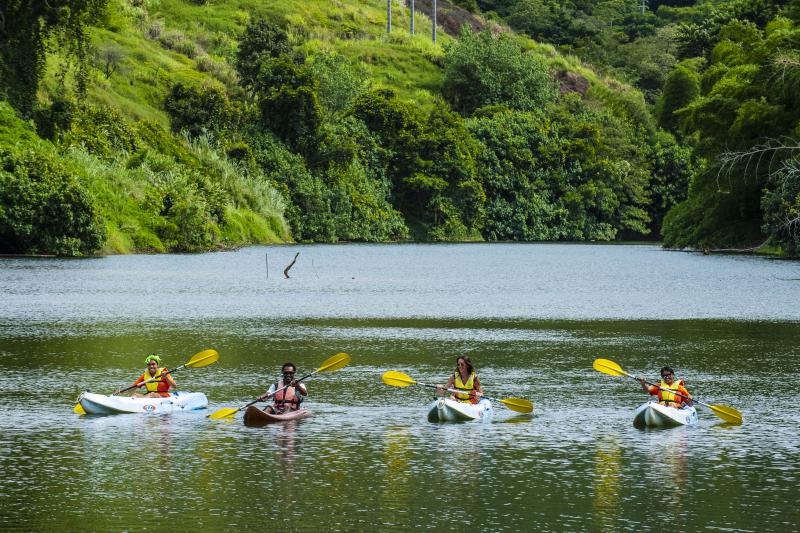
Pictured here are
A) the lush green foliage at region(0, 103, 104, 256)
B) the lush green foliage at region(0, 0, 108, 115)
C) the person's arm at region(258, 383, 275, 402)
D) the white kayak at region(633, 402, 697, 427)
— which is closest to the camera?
the white kayak at region(633, 402, 697, 427)

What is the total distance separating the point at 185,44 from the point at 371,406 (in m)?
122

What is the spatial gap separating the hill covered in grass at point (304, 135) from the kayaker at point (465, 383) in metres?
58.7

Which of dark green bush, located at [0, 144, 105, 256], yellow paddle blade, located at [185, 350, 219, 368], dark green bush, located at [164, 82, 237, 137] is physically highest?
dark green bush, located at [164, 82, 237, 137]

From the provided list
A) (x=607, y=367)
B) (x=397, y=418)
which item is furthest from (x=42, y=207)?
(x=397, y=418)


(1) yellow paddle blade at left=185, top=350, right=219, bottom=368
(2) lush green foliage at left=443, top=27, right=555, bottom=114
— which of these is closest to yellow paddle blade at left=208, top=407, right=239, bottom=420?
(1) yellow paddle blade at left=185, top=350, right=219, bottom=368

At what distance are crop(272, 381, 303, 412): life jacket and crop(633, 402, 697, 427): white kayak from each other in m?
6.68

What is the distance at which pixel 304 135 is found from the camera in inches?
5074

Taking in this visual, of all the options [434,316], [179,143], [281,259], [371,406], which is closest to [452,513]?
[371,406]

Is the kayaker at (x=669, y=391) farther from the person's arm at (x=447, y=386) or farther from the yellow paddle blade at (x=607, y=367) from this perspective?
the person's arm at (x=447, y=386)

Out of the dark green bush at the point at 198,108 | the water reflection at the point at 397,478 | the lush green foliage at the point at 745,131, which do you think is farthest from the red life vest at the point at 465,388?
the dark green bush at the point at 198,108

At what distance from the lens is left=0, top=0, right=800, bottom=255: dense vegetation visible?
91438 mm

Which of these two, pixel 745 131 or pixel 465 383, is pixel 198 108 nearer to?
pixel 745 131

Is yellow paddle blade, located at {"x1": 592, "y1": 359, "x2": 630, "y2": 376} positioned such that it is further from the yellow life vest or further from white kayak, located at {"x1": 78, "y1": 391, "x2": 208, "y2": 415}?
white kayak, located at {"x1": 78, "y1": 391, "x2": 208, "y2": 415}

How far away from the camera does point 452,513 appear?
58.6 ft
